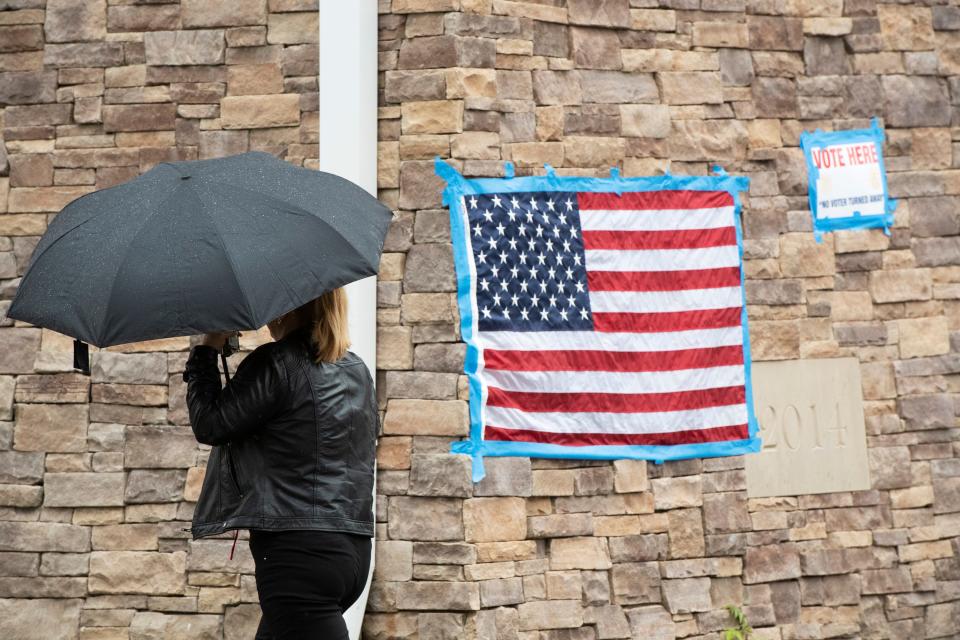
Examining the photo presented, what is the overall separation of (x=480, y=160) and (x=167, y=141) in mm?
1528

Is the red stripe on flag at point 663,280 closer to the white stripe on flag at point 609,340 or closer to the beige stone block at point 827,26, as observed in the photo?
the white stripe on flag at point 609,340

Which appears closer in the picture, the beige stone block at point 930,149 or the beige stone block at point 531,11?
the beige stone block at point 531,11

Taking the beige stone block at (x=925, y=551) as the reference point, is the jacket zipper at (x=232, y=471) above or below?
above

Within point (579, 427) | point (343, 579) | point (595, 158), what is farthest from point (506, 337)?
point (343, 579)

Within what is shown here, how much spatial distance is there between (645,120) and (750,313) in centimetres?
114

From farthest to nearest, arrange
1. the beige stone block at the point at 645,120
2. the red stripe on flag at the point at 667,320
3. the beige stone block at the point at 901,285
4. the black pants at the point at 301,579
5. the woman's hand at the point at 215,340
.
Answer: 1. the beige stone block at the point at 901,285
2. the beige stone block at the point at 645,120
3. the red stripe on flag at the point at 667,320
4. the woman's hand at the point at 215,340
5. the black pants at the point at 301,579

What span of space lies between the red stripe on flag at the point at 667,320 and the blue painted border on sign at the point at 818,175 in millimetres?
734

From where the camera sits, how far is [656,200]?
538 cm

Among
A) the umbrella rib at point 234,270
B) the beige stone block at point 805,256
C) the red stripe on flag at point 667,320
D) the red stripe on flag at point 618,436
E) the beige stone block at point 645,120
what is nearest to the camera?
the umbrella rib at point 234,270

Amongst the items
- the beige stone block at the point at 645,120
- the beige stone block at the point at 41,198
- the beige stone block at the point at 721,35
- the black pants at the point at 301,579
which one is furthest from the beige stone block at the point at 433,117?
the black pants at the point at 301,579

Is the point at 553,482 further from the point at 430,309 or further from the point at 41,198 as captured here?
the point at 41,198

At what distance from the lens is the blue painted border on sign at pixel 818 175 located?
5699 millimetres

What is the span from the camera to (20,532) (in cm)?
501

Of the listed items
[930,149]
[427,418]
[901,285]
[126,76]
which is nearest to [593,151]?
[427,418]
